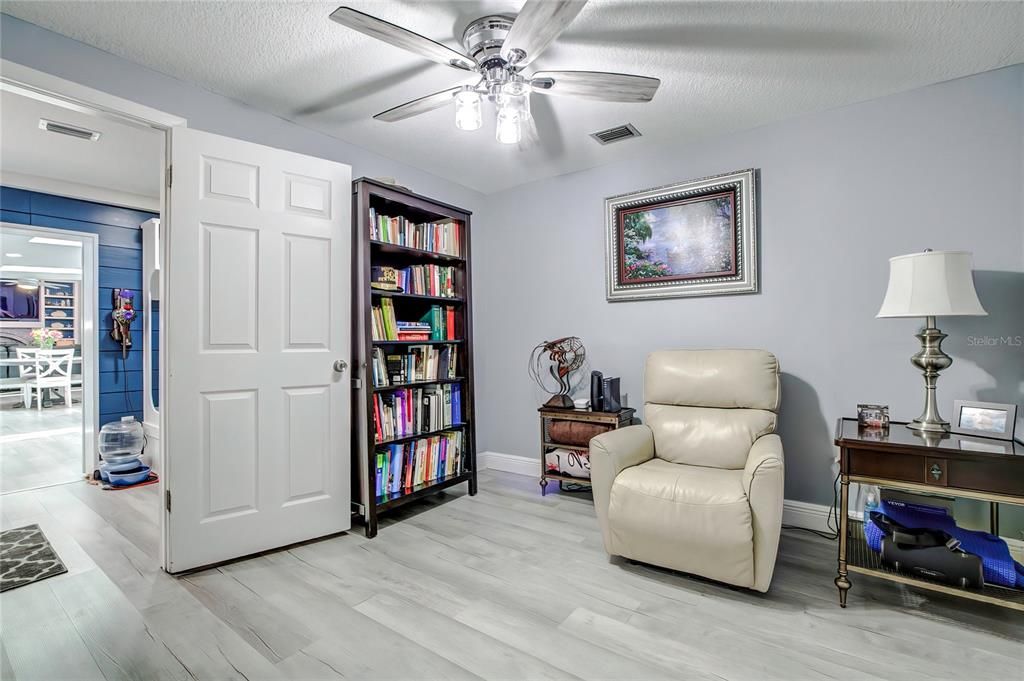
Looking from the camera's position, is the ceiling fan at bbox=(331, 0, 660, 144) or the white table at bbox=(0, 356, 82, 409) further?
the white table at bbox=(0, 356, 82, 409)

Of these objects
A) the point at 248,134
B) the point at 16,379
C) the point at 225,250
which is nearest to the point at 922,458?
the point at 225,250

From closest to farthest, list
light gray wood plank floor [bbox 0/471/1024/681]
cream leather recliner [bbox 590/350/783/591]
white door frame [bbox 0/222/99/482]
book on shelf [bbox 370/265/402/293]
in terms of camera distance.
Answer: light gray wood plank floor [bbox 0/471/1024/681]
cream leather recliner [bbox 590/350/783/591]
book on shelf [bbox 370/265/402/293]
white door frame [bbox 0/222/99/482]

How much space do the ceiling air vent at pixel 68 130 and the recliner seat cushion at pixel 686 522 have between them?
372cm

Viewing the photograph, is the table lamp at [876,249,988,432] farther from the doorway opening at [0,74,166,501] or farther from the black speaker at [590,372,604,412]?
the doorway opening at [0,74,166,501]

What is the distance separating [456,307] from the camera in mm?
3434

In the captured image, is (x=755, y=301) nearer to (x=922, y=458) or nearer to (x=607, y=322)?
(x=607, y=322)

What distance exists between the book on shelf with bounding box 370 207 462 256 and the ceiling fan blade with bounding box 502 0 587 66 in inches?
57.1

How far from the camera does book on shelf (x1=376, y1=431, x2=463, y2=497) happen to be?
2.87m

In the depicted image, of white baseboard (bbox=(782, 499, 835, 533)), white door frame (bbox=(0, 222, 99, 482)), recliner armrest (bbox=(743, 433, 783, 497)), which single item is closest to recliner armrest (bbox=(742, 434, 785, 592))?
recliner armrest (bbox=(743, 433, 783, 497))

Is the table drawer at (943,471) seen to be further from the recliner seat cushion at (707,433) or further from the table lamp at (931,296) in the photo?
the recliner seat cushion at (707,433)

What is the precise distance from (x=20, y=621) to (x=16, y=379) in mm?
6985

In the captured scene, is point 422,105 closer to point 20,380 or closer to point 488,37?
point 488,37

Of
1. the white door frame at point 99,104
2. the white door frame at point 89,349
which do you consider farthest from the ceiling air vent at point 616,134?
the white door frame at point 89,349

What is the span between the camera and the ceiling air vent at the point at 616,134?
9.44ft
